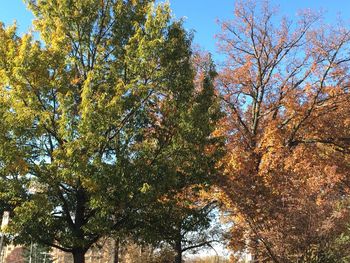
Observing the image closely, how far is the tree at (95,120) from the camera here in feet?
37.6

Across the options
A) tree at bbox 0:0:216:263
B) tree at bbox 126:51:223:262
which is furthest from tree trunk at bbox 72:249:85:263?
tree at bbox 126:51:223:262

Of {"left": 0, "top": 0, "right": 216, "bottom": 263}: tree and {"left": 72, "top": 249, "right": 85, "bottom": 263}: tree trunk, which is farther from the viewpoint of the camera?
{"left": 72, "top": 249, "right": 85, "bottom": 263}: tree trunk

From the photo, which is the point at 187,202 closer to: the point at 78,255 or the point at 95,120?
the point at 78,255

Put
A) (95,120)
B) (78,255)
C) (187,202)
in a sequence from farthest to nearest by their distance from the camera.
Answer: (187,202) → (78,255) → (95,120)

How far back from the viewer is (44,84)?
39.9 ft

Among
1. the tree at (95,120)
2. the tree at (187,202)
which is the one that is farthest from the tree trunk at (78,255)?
the tree at (187,202)

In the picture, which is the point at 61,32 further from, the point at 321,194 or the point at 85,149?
the point at 321,194

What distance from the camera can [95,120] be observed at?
11.3 metres

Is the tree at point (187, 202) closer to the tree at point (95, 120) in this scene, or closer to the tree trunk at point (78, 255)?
the tree at point (95, 120)

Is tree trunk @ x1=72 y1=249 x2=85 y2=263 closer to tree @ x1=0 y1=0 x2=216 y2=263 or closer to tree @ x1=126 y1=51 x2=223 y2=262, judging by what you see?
tree @ x1=0 y1=0 x2=216 y2=263

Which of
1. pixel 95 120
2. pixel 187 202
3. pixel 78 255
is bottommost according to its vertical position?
pixel 78 255

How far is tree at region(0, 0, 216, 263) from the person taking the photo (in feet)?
37.6

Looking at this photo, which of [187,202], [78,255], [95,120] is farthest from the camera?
[187,202]

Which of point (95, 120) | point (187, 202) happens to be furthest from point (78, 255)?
point (95, 120)
